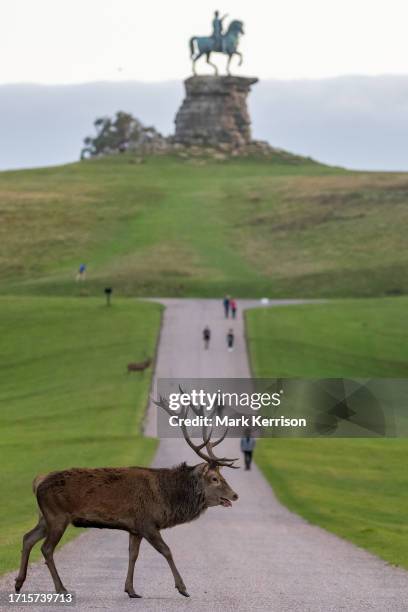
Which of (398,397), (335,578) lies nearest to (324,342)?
(398,397)

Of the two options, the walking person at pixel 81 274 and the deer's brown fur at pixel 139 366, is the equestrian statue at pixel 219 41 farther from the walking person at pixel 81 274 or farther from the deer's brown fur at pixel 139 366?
the deer's brown fur at pixel 139 366

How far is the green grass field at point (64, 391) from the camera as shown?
Result: 4584 centimetres

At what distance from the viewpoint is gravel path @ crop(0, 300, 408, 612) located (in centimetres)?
1828

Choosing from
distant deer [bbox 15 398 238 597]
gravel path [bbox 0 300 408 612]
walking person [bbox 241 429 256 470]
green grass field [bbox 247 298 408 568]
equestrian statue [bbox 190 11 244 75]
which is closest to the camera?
distant deer [bbox 15 398 238 597]

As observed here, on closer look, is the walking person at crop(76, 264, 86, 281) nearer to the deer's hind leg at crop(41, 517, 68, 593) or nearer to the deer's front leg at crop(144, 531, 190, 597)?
the deer's front leg at crop(144, 531, 190, 597)

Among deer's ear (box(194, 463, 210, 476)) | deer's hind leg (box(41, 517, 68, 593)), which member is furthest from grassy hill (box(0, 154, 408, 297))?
deer's hind leg (box(41, 517, 68, 593))

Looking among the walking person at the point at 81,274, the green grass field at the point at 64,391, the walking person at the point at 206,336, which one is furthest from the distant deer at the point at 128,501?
the walking person at the point at 81,274

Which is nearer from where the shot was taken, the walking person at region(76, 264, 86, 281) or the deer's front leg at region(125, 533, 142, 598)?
the deer's front leg at region(125, 533, 142, 598)

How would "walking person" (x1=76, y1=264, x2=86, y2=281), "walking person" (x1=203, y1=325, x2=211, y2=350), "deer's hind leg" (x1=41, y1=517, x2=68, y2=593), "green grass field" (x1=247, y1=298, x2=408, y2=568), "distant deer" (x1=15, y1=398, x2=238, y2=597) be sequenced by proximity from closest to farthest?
1. "deer's hind leg" (x1=41, y1=517, x2=68, y2=593)
2. "distant deer" (x1=15, y1=398, x2=238, y2=597)
3. "green grass field" (x1=247, y1=298, x2=408, y2=568)
4. "walking person" (x1=203, y1=325, x2=211, y2=350)
5. "walking person" (x1=76, y1=264, x2=86, y2=281)

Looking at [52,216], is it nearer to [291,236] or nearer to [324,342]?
[291,236]

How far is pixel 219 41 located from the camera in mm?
175375

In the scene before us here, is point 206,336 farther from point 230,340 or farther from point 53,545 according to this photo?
point 53,545

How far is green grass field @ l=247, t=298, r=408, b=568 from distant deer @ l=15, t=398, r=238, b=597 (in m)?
9.68

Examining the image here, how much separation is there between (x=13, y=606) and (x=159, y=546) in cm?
219
